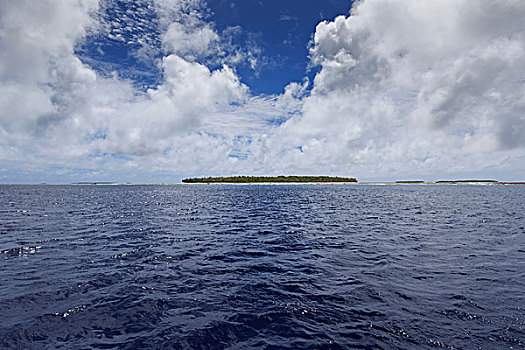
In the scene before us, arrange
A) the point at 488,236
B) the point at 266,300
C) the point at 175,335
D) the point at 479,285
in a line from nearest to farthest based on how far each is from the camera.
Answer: the point at 175,335, the point at 266,300, the point at 479,285, the point at 488,236

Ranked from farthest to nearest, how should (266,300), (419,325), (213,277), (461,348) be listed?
(213,277) < (266,300) < (419,325) < (461,348)

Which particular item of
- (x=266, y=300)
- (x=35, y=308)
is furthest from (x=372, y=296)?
(x=35, y=308)

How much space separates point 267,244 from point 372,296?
40.2 ft

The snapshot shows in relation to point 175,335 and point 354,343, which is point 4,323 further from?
point 354,343

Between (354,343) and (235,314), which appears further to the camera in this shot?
(235,314)

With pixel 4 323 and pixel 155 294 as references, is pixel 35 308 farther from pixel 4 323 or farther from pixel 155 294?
pixel 155 294

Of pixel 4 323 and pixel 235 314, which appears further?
pixel 235 314

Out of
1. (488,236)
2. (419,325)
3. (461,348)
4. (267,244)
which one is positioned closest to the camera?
(461,348)

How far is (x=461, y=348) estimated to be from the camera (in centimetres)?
923

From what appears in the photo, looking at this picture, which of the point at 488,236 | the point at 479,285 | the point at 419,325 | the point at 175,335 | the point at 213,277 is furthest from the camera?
the point at 488,236

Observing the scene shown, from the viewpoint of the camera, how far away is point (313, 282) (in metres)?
15.3

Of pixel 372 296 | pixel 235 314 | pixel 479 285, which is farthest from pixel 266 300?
pixel 479 285

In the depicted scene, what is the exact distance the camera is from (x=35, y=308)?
39.4 feet

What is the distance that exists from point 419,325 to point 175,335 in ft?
32.5
